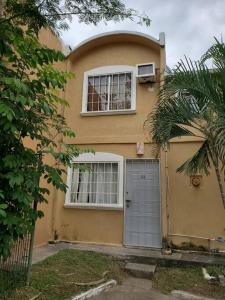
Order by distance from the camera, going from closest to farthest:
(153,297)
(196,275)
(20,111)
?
1. (20,111)
2. (153,297)
3. (196,275)

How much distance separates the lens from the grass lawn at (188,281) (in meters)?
5.47

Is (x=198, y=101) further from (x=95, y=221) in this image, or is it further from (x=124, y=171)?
(x=95, y=221)

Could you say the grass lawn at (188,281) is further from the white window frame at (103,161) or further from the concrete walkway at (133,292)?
the white window frame at (103,161)

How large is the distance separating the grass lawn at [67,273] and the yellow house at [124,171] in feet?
4.75

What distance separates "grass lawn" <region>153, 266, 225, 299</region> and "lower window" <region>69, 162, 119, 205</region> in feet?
8.67

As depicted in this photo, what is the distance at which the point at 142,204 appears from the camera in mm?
8305

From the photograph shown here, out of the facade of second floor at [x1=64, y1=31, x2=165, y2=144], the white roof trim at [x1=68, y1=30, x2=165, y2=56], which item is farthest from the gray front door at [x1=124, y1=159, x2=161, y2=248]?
the white roof trim at [x1=68, y1=30, x2=165, y2=56]

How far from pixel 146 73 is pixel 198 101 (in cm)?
328

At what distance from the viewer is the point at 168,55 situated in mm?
9031

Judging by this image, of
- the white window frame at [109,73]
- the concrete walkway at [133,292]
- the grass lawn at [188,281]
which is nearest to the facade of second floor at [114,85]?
the white window frame at [109,73]

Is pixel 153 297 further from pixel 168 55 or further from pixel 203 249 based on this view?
pixel 168 55

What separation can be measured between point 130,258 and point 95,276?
62.3 inches

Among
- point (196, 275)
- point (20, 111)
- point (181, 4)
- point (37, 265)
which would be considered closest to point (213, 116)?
point (181, 4)

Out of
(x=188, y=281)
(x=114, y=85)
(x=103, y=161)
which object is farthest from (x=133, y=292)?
(x=114, y=85)
